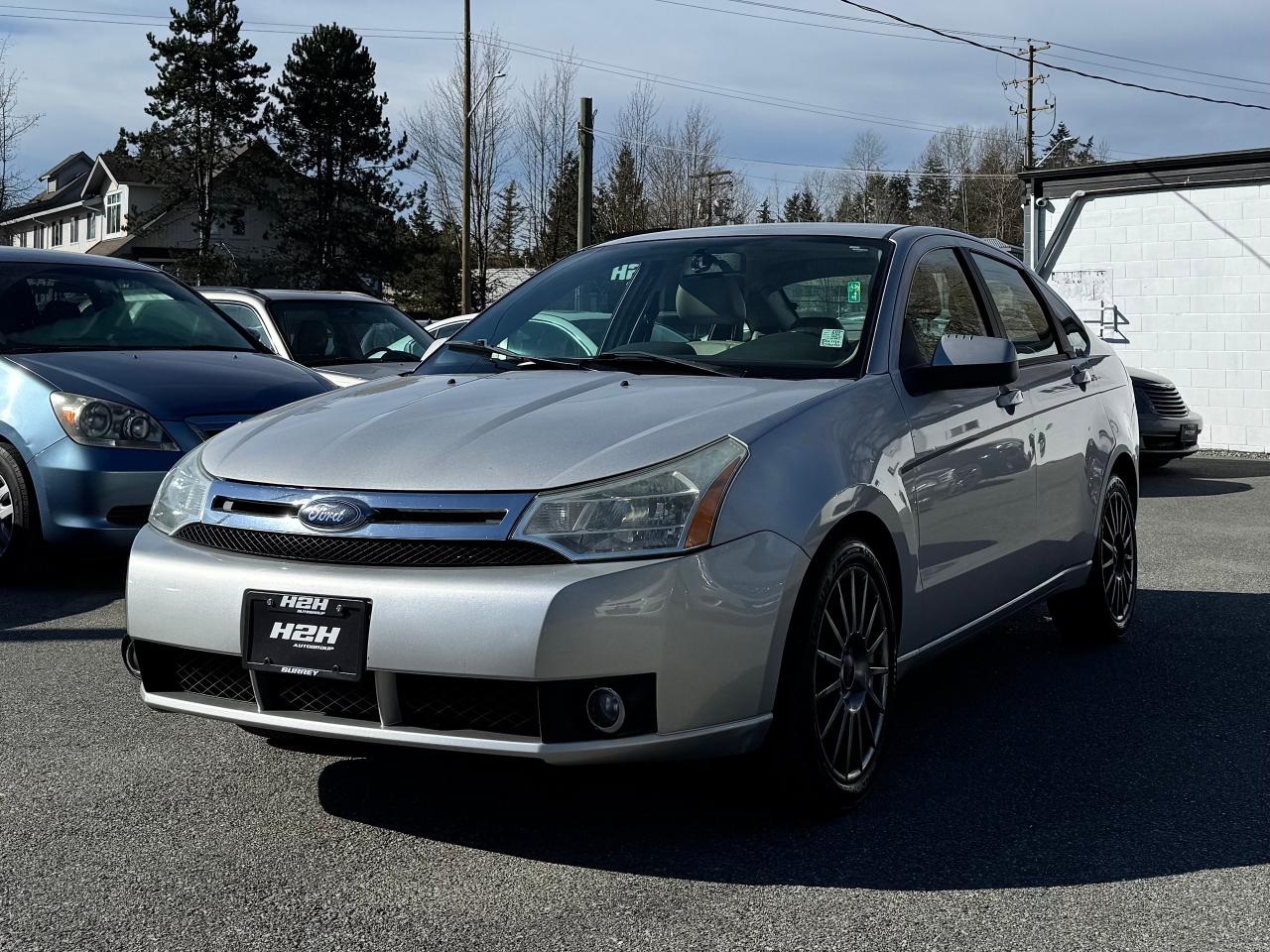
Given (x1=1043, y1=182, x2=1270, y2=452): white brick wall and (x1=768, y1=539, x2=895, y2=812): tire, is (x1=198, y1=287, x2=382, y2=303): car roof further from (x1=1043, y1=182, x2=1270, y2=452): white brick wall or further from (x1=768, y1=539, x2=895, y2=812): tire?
(x1=1043, y1=182, x2=1270, y2=452): white brick wall

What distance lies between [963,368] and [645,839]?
1626 millimetres

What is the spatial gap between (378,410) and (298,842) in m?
1.12

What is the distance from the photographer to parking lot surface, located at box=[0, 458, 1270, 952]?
116 inches

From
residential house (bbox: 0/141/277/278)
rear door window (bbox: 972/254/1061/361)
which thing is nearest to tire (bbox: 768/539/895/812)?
rear door window (bbox: 972/254/1061/361)

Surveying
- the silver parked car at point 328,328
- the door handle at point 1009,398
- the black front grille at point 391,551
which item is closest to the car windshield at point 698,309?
the door handle at point 1009,398

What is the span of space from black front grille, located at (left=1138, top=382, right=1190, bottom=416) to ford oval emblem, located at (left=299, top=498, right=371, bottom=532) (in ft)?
35.8

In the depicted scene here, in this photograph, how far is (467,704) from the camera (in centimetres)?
314

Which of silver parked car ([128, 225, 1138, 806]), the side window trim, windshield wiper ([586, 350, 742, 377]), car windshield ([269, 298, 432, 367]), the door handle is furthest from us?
car windshield ([269, 298, 432, 367])

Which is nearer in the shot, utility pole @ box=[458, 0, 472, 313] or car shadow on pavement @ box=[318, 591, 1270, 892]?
car shadow on pavement @ box=[318, 591, 1270, 892]

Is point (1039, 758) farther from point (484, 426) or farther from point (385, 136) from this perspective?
point (385, 136)

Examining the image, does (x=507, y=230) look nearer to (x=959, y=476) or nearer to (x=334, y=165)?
(x=334, y=165)

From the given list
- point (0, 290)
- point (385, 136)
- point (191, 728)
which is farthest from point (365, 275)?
point (191, 728)

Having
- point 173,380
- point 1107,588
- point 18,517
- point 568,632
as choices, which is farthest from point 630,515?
point 18,517

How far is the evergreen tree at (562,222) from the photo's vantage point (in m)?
51.5
